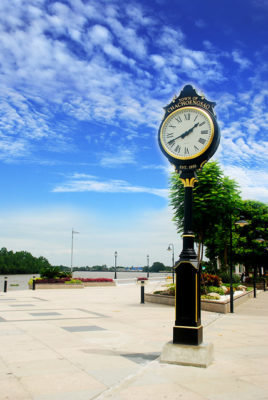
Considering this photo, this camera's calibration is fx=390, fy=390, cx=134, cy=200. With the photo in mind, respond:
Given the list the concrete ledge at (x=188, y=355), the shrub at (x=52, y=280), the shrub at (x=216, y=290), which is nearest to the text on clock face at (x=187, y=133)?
the concrete ledge at (x=188, y=355)

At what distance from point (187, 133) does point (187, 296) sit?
3689 mm

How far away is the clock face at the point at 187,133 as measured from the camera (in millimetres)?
8867

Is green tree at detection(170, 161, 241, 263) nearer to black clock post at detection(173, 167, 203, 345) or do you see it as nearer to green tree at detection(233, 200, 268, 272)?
black clock post at detection(173, 167, 203, 345)

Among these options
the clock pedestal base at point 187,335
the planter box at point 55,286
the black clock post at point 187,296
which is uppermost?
the black clock post at point 187,296

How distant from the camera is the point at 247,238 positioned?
54.4 metres

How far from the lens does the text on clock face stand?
8.89 metres

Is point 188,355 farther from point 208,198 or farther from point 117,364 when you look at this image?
point 208,198

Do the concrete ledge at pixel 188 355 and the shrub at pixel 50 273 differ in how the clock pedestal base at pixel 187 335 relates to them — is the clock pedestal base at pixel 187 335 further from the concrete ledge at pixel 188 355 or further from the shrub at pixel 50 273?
the shrub at pixel 50 273

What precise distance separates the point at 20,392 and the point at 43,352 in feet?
9.16

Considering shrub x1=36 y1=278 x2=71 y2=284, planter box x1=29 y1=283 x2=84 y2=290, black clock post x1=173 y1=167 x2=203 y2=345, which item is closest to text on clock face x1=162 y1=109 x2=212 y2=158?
black clock post x1=173 y1=167 x2=203 y2=345

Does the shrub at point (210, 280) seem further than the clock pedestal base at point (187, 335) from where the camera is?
Yes

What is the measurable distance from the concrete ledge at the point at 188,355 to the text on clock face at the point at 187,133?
413 centimetres

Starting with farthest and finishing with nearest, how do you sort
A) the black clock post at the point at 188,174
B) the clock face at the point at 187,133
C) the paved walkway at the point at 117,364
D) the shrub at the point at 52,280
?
the shrub at the point at 52,280 < the clock face at the point at 187,133 < the black clock post at the point at 188,174 < the paved walkway at the point at 117,364

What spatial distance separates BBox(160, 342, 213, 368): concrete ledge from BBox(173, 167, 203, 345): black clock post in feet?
0.56
